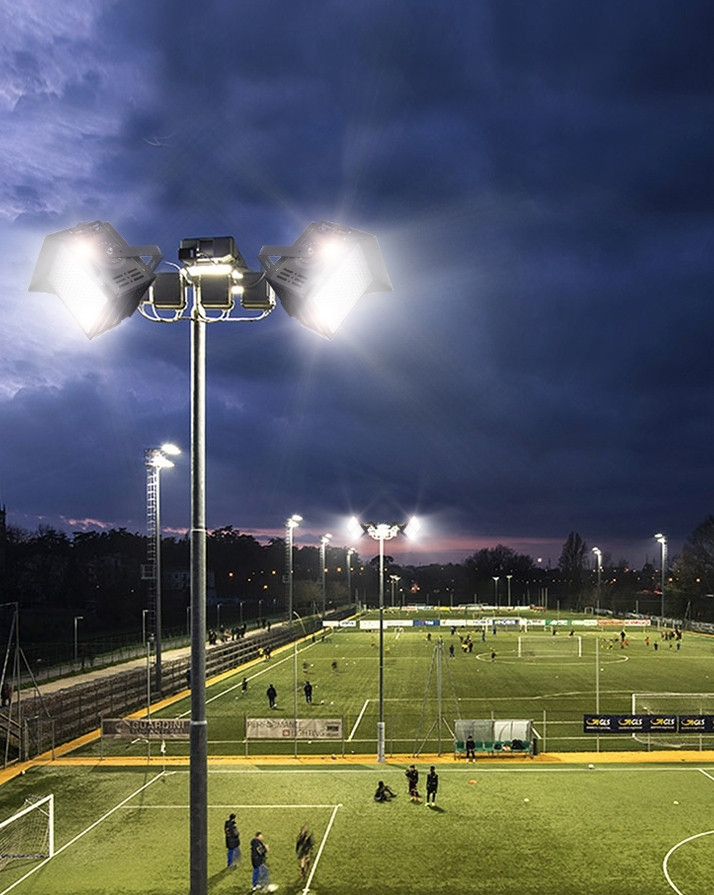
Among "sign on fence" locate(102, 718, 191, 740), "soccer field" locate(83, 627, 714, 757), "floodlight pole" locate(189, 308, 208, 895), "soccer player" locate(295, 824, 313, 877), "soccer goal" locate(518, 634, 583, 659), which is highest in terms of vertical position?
"floodlight pole" locate(189, 308, 208, 895)

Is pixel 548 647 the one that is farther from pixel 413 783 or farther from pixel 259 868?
pixel 259 868

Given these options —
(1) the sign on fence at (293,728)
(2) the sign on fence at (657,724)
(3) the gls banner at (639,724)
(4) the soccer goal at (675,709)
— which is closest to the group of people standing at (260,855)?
(1) the sign on fence at (293,728)

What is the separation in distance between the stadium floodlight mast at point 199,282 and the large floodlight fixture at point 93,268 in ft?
0.04

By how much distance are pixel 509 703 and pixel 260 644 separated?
34.6 meters

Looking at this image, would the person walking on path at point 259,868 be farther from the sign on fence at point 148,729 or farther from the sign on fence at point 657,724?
the sign on fence at point 657,724

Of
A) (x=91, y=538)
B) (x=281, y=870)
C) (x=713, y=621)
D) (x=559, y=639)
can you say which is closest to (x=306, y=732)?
(x=281, y=870)

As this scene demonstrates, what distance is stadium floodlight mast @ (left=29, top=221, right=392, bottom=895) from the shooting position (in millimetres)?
8828

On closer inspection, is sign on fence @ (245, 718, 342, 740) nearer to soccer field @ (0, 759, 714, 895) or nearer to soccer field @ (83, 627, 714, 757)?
soccer field @ (83, 627, 714, 757)

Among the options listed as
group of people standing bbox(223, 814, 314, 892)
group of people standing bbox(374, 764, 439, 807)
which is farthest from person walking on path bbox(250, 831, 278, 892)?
group of people standing bbox(374, 764, 439, 807)

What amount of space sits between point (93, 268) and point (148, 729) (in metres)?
29.2

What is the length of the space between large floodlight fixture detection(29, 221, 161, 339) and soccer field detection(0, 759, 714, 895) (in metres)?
17.1

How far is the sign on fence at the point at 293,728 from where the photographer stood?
3478 cm

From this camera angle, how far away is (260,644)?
7656 centimetres

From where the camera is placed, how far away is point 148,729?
34.0m
